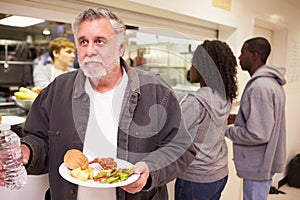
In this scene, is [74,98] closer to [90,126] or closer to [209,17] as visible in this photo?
[90,126]

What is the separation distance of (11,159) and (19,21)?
0.91m

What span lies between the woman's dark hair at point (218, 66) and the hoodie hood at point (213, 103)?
5 centimetres

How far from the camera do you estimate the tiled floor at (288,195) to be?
315 centimetres

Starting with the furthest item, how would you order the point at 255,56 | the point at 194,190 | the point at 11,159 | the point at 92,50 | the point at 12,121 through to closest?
the point at 255,56
the point at 194,190
the point at 12,121
the point at 92,50
the point at 11,159

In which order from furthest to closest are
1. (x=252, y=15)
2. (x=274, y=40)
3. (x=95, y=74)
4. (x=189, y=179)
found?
(x=274, y=40) < (x=252, y=15) < (x=189, y=179) < (x=95, y=74)

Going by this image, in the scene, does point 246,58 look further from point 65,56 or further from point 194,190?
point 65,56

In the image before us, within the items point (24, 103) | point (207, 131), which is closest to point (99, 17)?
point (24, 103)

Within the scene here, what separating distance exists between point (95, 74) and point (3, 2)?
0.67 metres

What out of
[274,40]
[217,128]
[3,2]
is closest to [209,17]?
[217,128]

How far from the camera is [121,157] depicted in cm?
99

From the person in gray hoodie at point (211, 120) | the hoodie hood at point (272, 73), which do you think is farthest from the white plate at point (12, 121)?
the hoodie hood at point (272, 73)

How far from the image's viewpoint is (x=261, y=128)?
168 cm

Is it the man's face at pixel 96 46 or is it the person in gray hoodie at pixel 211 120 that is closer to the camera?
the man's face at pixel 96 46

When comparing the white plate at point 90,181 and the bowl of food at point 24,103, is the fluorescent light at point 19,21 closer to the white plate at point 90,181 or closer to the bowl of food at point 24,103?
the bowl of food at point 24,103
